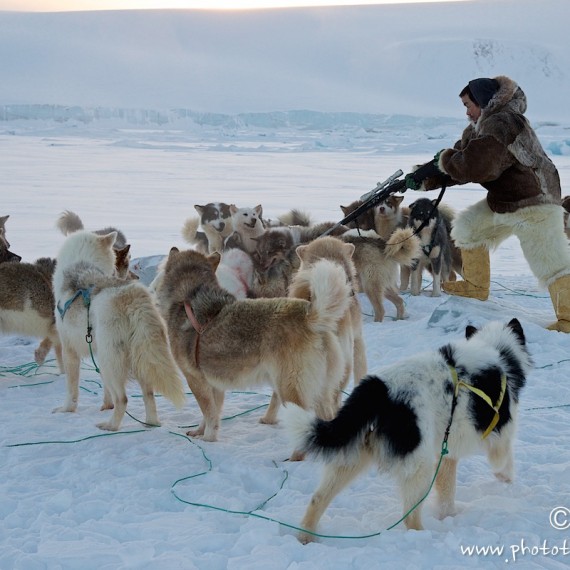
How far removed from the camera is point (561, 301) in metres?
5.64

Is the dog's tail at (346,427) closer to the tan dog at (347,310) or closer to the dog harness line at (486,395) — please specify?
the dog harness line at (486,395)

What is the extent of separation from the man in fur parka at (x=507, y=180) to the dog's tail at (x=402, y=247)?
0.45 meters

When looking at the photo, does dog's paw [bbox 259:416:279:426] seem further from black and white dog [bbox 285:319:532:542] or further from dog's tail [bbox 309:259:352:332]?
black and white dog [bbox 285:319:532:542]

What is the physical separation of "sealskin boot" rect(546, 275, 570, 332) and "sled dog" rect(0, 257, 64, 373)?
3.74 m

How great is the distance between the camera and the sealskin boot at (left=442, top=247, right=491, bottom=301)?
6.23m

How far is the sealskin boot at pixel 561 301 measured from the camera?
559 centimetres

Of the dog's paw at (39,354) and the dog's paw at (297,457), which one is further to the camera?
the dog's paw at (39,354)

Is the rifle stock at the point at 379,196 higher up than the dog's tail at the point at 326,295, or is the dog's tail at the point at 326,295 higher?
the rifle stock at the point at 379,196

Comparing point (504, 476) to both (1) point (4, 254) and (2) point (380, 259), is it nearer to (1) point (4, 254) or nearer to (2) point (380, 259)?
(2) point (380, 259)

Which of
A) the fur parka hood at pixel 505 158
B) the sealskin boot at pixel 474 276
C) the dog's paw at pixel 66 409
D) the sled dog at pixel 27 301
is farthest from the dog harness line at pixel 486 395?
the sealskin boot at pixel 474 276

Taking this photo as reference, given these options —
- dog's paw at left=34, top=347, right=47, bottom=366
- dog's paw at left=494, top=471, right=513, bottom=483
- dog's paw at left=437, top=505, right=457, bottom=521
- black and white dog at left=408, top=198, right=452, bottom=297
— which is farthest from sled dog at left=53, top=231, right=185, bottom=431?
black and white dog at left=408, top=198, right=452, bottom=297

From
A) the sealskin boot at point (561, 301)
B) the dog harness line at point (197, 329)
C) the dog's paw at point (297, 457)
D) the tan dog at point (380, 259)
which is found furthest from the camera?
the tan dog at point (380, 259)

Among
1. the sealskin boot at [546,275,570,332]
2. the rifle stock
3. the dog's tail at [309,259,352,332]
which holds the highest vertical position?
the rifle stock

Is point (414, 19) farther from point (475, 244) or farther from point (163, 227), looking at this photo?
point (475, 244)
